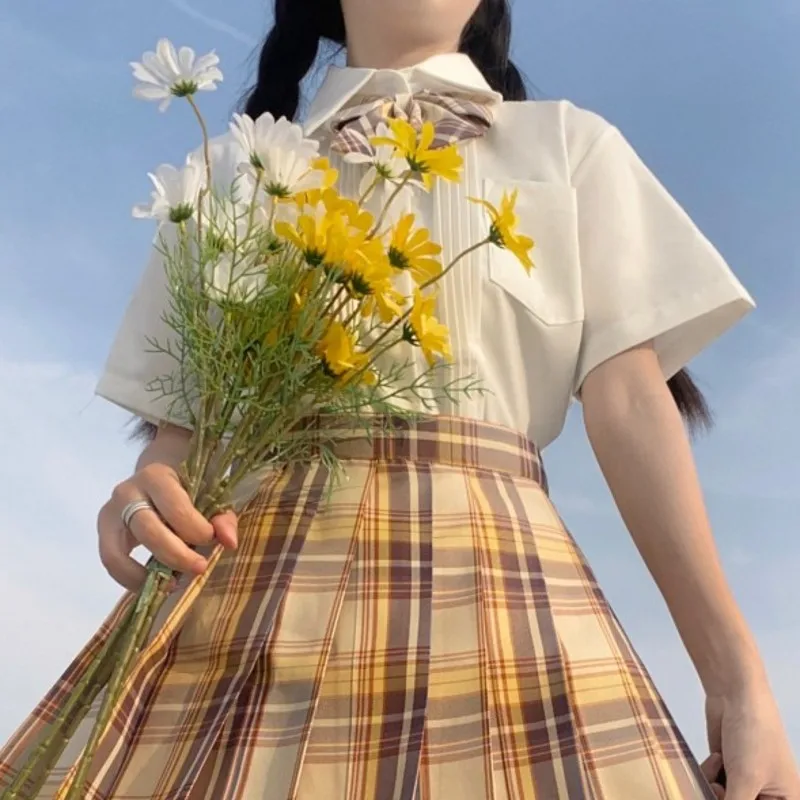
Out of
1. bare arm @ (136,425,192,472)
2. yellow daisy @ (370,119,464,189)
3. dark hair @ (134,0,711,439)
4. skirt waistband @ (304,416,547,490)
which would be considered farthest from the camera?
dark hair @ (134,0,711,439)

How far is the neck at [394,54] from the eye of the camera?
4.15 feet

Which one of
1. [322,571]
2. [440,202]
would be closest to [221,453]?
[322,571]

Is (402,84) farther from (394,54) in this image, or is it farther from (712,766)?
(712,766)

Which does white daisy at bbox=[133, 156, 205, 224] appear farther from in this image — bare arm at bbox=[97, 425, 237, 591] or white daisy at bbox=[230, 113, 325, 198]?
bare arm at bbox=[97, 425, 237, 591]

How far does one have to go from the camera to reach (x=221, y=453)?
91 cm

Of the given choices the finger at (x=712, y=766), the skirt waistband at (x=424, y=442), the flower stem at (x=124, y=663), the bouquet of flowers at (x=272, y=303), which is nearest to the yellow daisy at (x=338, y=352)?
the bouquet of flowers at (x=272, y=303)

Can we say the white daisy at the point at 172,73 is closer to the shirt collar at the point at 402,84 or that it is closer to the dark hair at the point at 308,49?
the shirt collar at the point at 402,84

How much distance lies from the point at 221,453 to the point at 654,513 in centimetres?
42

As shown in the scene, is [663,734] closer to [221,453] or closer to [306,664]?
[306,664]

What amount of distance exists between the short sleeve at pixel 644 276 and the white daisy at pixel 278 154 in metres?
0.34

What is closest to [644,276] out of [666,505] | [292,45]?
[666,505]

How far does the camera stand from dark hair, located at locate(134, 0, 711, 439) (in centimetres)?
148

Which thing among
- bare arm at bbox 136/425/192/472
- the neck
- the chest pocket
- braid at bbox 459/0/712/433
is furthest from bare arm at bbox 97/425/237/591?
braid at bbox 459/0/712/433

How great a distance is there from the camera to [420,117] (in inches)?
46.7
